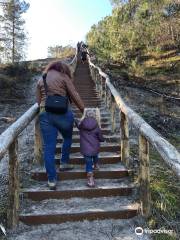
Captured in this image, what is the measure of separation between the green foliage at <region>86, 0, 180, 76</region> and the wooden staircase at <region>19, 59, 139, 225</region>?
27.0m

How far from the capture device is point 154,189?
253 inches

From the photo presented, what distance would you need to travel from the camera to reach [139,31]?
39812 millimetres

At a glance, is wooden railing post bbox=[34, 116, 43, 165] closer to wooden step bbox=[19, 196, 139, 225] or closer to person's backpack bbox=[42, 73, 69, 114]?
person's backpack bbox=[42, 73, 69, 114]

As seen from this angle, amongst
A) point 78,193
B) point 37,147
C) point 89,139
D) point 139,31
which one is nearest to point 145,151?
point 89,139

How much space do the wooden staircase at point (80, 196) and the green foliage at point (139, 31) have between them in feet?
88.6

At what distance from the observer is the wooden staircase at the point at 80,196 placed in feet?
19.7

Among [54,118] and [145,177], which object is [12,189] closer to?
[54,118]

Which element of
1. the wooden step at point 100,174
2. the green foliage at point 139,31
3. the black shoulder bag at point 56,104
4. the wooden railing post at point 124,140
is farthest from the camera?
the green foliage at point 139,31

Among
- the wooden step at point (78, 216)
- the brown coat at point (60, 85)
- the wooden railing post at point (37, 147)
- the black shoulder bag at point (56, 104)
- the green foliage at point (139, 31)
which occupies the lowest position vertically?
the wooden step at point (78, 216)

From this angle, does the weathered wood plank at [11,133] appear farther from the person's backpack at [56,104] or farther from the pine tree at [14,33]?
the pine tree at [14,33]

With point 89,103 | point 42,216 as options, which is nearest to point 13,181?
point 42,216

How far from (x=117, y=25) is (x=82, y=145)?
109 feet

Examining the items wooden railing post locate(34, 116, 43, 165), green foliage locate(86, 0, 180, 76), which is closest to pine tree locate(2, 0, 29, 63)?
green foliage locate(86, 0, 180, 76)

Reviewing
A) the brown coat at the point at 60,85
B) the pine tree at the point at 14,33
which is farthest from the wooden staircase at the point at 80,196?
Answer: the pine tree at the point at 14,33
